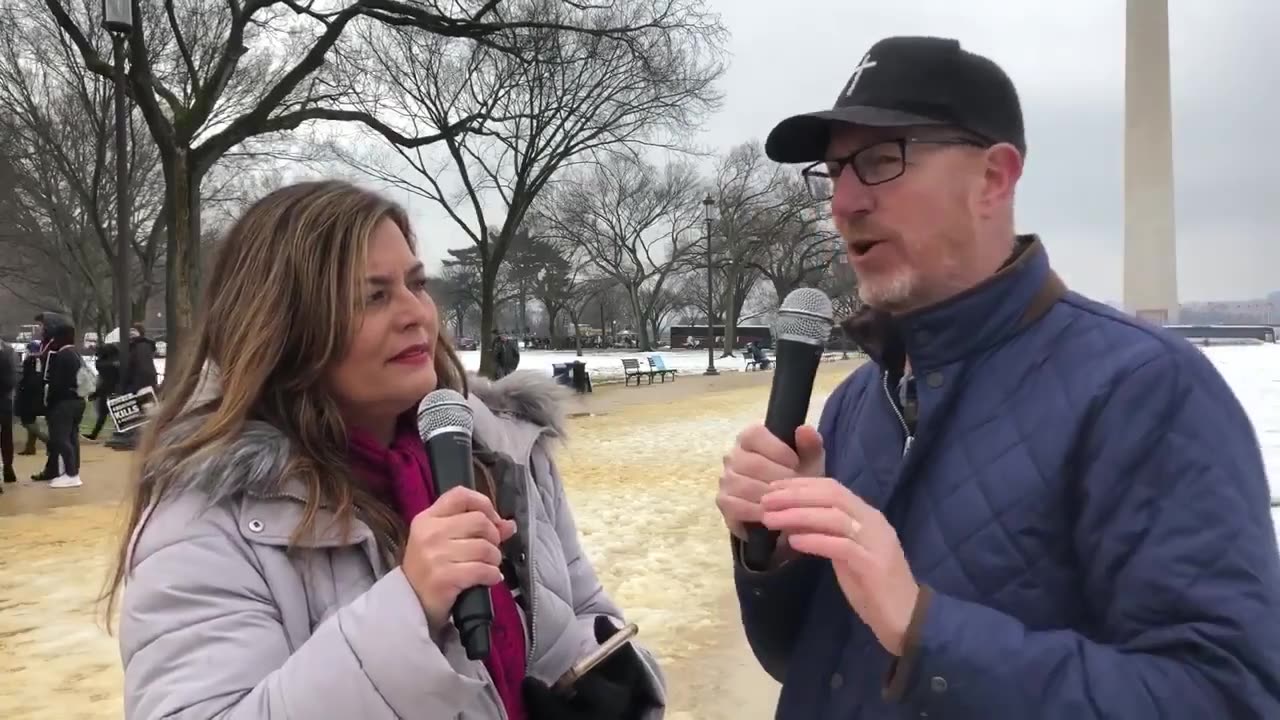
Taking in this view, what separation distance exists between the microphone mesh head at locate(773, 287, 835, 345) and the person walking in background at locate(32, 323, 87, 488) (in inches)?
430

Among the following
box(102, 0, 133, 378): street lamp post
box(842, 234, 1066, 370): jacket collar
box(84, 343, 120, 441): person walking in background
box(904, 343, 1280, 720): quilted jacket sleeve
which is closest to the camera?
box(904, 343, 1280, 720): quilted jacket sleeve

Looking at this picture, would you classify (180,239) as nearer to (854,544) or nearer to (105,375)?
(105,375)

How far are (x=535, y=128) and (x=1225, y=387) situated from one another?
68.0 feet

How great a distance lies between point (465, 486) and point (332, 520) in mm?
306

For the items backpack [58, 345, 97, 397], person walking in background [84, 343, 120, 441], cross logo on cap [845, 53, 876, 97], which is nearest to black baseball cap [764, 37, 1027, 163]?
cross logo on cap [845, 53, 876, 97]

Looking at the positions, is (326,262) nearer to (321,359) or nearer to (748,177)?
(321,359)

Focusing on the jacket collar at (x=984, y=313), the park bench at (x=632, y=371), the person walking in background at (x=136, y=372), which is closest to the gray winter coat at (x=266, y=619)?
the jacket collar at (x=984, y=313)

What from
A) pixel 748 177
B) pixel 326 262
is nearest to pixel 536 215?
pixel 748 177

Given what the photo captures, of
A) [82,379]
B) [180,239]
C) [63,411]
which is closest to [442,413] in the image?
[63,411]

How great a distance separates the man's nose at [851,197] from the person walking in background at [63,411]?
11115mm

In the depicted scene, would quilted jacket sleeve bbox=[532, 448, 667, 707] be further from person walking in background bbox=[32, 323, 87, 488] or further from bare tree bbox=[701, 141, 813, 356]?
bare tree bbox=[701, 141, 813, 356]

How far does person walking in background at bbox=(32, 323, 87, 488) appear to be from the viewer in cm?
1036

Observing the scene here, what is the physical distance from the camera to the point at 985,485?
57.9 inches

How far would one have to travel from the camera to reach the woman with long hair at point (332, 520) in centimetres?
150
